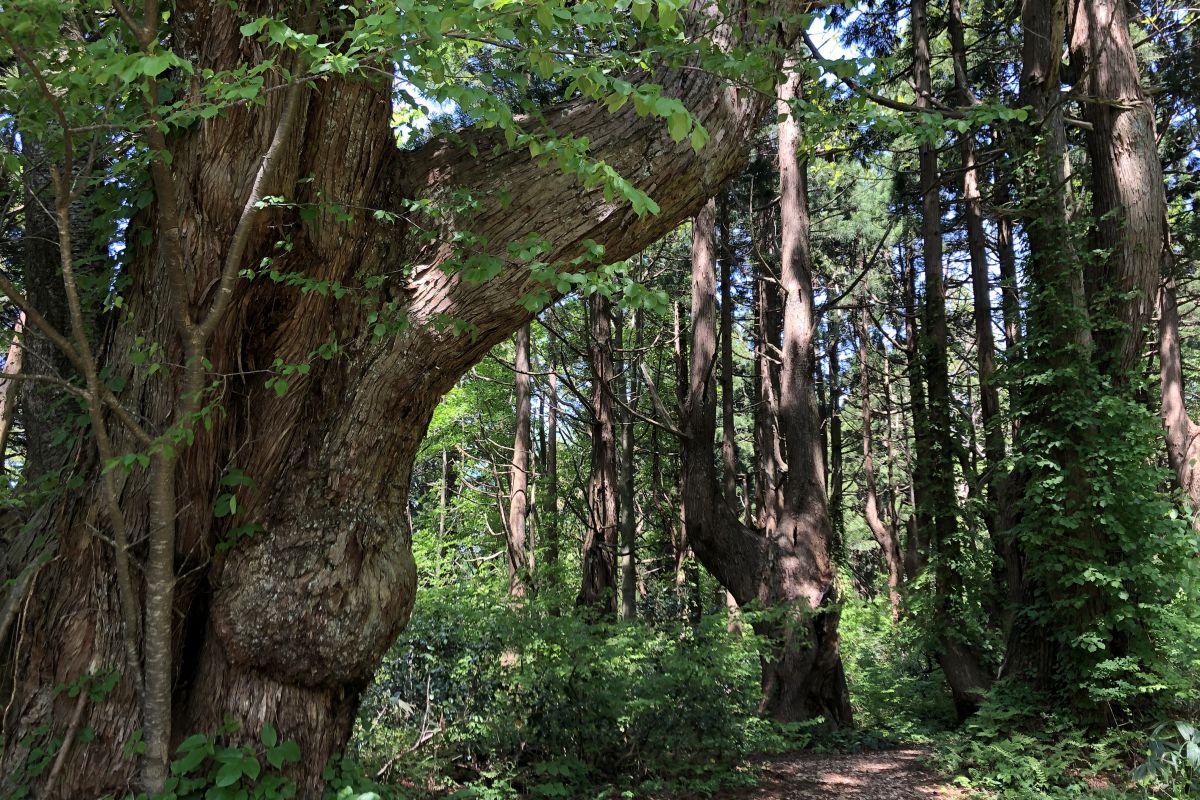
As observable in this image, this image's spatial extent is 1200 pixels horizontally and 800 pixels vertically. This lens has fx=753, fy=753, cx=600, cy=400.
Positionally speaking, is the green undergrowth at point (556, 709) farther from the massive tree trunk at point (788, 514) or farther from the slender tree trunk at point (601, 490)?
the slender tree trunk at point (601, 490)

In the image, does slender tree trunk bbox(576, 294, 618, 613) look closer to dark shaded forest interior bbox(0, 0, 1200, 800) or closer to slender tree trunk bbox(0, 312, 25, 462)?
dark shaded forest interior bbox(0, 0, 1200, 800)

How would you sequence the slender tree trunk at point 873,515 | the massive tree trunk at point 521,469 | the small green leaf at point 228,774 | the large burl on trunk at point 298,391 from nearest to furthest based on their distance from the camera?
the small green leaf at point 228,774, the large burl on trunk at point 298,391, the massive tree trunk at point 521,469, the slender tree trunk at point 873,515

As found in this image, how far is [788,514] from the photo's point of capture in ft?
30.8

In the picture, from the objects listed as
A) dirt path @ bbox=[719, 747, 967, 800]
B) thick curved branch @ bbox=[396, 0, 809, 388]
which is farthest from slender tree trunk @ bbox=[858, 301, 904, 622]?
thick curved branch @ bbox=[396, 0, 809, 388]

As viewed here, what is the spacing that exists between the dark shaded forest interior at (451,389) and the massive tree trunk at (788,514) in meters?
0.05

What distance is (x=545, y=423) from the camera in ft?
69.7

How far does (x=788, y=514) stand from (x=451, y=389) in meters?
5.07

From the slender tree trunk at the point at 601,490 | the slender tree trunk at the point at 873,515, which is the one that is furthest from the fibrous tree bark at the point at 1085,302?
the slender tree trunk at the point at 873,515

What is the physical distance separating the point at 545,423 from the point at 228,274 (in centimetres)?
1833

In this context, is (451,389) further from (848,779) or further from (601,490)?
(601,490)

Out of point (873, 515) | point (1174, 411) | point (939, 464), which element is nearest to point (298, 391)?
point (939, 464)

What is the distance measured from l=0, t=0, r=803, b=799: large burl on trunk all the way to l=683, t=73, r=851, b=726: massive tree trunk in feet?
19.7

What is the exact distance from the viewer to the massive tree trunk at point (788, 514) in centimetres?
892

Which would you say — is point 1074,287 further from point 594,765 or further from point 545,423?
point 545,423
